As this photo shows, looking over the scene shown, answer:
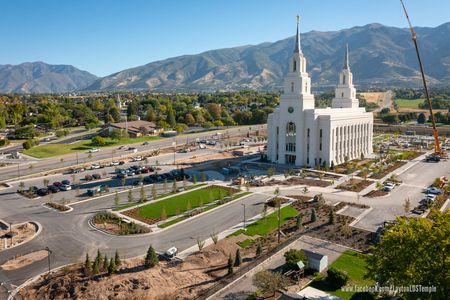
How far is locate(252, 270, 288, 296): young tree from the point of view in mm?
24531

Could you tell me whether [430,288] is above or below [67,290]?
above

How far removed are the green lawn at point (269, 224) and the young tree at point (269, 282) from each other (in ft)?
37.6

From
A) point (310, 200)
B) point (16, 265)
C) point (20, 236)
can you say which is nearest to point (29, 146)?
point (20, 236)

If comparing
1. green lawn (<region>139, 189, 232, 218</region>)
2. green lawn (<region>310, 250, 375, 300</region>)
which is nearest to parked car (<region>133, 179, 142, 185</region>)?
green lawn (<region>139, 189, 232, 218</region>)

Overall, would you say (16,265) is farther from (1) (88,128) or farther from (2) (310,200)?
(1) (88,128)

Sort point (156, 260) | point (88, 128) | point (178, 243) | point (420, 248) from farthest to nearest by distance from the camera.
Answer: point (88, 128) → point (178, 243) → point (156, 260) → point (420, 248)

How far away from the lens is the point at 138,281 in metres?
26.6

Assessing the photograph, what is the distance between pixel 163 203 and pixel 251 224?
15238 millimetres

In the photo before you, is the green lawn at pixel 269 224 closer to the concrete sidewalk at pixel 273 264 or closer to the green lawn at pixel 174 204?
the concrete sidewalk at pixel 273 264

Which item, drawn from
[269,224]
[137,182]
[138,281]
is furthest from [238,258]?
[137,182]

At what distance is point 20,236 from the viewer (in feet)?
123

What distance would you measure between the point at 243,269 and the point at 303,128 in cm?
4525

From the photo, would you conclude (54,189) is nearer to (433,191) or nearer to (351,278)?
(351,278)

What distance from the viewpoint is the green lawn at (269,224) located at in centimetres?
3728
